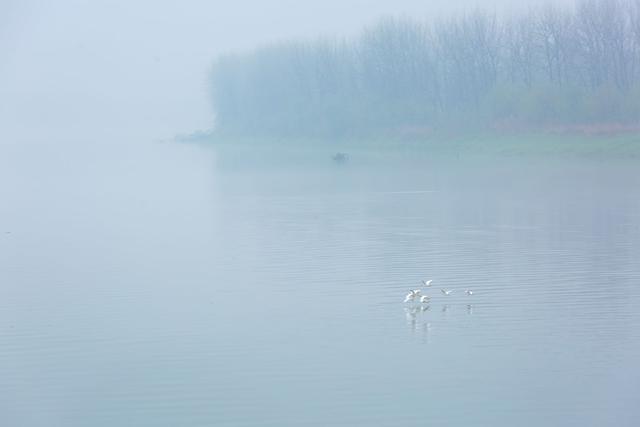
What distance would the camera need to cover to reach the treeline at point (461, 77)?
3762cm

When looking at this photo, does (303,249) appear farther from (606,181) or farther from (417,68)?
(417,68)

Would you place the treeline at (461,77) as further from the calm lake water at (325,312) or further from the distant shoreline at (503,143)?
the calm lake water at (325,312)

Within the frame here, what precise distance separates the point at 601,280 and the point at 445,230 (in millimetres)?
4919

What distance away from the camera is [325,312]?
10.9 meters

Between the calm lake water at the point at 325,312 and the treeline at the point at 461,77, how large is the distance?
15.7 meters

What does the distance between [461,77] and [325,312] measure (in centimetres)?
3444

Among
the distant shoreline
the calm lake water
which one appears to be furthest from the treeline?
the calm lake water

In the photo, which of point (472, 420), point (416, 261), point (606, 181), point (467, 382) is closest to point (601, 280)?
point (416, 261)

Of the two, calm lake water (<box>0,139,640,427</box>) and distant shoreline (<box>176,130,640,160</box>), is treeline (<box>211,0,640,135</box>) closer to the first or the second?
distant shoreline (<box>176,130,640,160</box>)

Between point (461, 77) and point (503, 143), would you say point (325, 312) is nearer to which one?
point (503, 143)

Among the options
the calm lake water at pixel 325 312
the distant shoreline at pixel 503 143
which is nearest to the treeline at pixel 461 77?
the distant shoreline at pixel 503 143

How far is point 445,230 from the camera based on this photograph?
665 inches

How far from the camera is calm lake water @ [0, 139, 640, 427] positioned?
26.2 ft

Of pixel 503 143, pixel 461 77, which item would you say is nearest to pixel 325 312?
pixel 503 143
